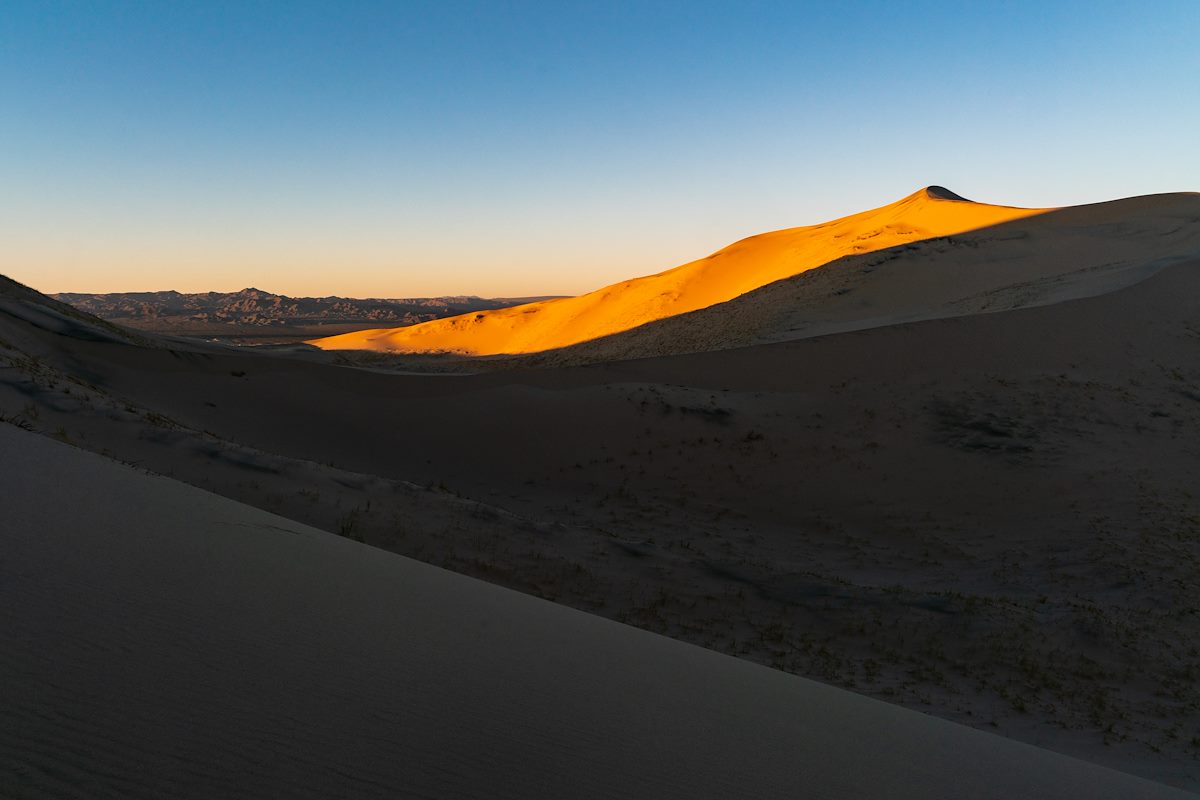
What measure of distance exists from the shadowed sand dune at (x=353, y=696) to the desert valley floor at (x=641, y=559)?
21 millimetres

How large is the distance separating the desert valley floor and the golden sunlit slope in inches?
872

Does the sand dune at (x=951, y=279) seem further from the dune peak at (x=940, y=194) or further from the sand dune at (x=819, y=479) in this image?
the dune peak at (x=940, y=194)

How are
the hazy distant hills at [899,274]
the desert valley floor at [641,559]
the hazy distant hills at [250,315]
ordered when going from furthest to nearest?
the hazy distant hills at [250,315]
the hazy distant hills at [899,274]
the desert valley floor at [641,559]

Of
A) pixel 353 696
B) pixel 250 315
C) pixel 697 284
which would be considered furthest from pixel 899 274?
pixel 250 315

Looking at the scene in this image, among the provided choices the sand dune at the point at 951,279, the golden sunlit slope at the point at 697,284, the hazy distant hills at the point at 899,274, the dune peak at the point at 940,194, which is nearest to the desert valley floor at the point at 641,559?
the sand dune at the point at 951,279

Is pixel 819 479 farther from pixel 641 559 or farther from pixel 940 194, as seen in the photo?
pixel 940 194

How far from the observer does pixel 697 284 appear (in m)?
51.0

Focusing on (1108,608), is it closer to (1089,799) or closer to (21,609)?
(1089,799)

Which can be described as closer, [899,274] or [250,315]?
[899,274]

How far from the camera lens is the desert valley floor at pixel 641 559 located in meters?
2.82

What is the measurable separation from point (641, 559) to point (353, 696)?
5.78m

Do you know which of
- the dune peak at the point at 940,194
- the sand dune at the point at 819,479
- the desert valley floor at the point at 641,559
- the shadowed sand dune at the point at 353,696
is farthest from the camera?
the dune peak at the point at 940,194

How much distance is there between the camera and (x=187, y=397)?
14.8 metres

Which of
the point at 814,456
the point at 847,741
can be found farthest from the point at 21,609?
the point at 814,456
